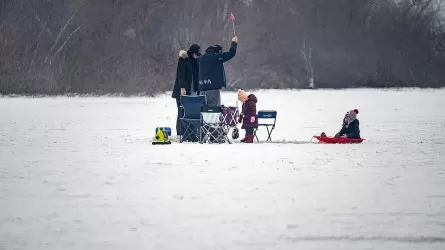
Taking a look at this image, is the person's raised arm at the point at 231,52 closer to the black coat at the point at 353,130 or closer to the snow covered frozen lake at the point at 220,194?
the snow covered frozen lake at the point at 220,194

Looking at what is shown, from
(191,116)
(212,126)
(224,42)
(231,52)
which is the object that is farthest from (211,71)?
(224,42)

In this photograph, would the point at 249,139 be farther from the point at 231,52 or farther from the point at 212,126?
the point at 231,52

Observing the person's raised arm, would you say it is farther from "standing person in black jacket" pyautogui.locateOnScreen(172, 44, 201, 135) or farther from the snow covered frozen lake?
the snow covered frozen lake

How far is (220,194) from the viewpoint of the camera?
8438 mm

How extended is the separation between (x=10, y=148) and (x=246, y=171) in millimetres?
5007

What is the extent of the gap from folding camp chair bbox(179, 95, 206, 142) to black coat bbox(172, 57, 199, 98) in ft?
2.21

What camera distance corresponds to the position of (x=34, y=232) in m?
6.52

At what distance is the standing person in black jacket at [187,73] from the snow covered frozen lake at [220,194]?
3.88ft

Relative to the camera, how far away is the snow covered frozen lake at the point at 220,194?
6309 millimetres

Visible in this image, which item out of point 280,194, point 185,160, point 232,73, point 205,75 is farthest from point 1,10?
point 280,194

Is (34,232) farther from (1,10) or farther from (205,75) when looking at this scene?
(1,10)

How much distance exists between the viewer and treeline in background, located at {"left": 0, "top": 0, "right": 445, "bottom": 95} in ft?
147

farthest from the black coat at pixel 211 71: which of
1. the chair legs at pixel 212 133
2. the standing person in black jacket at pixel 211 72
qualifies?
the chair legs at pixel 212 133

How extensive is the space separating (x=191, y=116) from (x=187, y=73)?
4.00 ft
